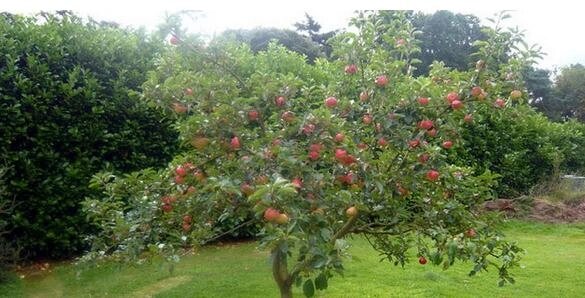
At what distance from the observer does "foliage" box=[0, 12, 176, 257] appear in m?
5.65

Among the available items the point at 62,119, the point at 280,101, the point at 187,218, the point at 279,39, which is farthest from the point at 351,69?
the point at 279,39

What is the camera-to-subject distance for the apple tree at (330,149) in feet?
8.15

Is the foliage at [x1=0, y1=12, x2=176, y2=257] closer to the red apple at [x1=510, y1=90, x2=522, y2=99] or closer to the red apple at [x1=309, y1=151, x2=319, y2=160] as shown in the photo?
the red apple at [x1=309, y1=151, x2=319, y2=160]

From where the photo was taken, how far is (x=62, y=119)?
5.89 meters

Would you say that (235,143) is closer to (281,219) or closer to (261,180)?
(261,180)

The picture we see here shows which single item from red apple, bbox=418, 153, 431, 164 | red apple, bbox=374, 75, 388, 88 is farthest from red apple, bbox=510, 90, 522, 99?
red apple, bbox=374, 75, 388, 88

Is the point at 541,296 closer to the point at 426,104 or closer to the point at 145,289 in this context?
the point at 426,104

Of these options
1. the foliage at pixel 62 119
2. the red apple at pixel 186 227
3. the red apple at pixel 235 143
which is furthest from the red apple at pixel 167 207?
the foliage at pixel 62 119

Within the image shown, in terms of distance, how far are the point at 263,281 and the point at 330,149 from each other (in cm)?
294

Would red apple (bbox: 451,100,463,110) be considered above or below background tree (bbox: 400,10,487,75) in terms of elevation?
below

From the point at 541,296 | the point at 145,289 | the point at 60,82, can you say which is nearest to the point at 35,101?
the point at 60,82

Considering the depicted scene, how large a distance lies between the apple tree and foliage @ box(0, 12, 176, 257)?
3039mm

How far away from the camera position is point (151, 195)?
119 inches

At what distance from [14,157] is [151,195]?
3210mm
